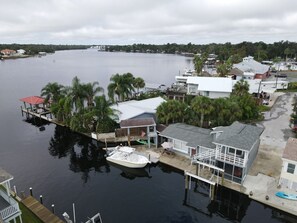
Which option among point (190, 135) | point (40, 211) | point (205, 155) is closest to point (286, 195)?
point (205, 155)

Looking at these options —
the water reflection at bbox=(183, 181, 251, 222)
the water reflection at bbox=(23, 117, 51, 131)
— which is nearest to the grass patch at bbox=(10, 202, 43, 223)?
the water reflection at bbox=(183, 181, 251, 222)

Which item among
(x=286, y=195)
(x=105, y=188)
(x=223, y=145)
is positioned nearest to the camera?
(x=286, y=195)

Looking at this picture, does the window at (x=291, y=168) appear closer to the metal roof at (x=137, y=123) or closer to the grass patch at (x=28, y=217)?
the metal roof at (x=137, y=123)

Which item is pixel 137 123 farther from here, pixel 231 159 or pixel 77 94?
pixel 231 159

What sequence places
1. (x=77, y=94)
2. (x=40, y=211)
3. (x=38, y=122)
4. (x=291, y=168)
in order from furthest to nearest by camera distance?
(x=38, y=122) < (x=77, y=94) < (x=291, y=168) < (x=40, y=211)

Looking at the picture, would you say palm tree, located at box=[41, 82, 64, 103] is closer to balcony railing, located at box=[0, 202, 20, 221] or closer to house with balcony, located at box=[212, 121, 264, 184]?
balcony railing, located at box=[0, 202, 20, 221]

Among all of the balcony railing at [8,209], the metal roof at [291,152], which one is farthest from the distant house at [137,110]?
the balcony railing at [8,209]

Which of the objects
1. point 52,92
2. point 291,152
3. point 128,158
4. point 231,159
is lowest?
point 128,158
